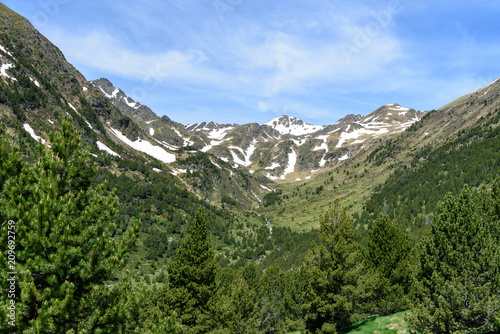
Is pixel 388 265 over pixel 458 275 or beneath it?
beneath

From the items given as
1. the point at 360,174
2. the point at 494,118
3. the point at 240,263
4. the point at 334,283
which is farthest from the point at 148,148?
the point at 494,118

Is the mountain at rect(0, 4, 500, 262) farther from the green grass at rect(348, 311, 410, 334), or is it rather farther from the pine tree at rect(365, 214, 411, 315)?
the green grass at rect(348, 311, 410, 334)

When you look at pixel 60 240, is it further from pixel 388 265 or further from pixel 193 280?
pixel 388 265

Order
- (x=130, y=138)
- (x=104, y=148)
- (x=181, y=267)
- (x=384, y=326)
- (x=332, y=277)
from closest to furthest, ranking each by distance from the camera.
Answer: (x=384, y=326)
(x=332, y=277)
(x=181, y=267)
(x=104, y=148)
(x=130, y=138)

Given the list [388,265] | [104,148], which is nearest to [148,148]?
[104,148]

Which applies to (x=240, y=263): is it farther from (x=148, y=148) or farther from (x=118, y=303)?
(x=148, y=148)

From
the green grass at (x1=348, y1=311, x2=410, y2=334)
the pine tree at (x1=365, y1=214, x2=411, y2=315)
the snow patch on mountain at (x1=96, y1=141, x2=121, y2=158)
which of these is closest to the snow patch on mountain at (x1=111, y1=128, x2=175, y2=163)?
the snow patch on mountain at (x1=96, y1=141, x2=121, y2=158)

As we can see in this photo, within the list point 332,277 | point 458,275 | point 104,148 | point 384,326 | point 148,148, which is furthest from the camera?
point 148,148

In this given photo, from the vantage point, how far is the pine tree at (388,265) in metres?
27.7

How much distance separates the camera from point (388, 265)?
28.8 m

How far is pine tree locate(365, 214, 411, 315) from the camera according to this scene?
90.9 ft

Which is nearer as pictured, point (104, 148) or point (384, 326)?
point (384, 326)

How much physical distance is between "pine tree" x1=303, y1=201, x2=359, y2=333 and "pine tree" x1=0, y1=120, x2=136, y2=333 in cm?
1837

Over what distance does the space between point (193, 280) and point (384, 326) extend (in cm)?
1730
